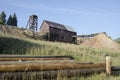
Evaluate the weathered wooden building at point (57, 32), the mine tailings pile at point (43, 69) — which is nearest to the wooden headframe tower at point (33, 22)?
the weathered wooden building at point (57, 32)

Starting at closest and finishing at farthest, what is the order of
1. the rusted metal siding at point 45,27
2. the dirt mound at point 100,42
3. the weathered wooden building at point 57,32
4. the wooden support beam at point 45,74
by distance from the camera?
the wooden support beam at point 45,74 < the dirt mound at point 100,42 < the weathered wooden building at point 57,32 < the rusted metal siding at point 45,27

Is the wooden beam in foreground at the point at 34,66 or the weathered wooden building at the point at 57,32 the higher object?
the weathered wooden building at the point at 57,32

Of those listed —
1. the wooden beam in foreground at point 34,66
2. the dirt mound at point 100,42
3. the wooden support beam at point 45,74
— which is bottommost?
the wooden support beam at point 45,74

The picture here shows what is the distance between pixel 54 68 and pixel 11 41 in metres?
12.4

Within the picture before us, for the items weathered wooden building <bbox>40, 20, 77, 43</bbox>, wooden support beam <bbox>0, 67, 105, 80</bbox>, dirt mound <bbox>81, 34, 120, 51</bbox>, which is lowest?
wooden support beam <bbox>0, 67, 105, 80</bbox>

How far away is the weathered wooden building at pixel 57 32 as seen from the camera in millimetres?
50688

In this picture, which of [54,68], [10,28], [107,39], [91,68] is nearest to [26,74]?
[54,68]

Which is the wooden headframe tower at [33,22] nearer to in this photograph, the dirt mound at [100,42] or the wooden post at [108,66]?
the dirt mound at [100,42]

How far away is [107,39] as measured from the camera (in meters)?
47.5

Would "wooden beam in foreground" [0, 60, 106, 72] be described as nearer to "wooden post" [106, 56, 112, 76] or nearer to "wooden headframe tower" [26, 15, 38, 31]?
"wooden post" [106, 56, 112, 76]

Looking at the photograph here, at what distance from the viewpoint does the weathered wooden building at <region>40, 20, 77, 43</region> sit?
50688 mm

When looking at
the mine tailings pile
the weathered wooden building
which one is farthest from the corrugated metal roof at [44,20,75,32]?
the mine tailings pile

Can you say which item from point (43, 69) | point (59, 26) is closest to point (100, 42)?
point (59, 26)

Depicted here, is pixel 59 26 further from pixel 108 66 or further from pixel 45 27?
pixel 108 66
